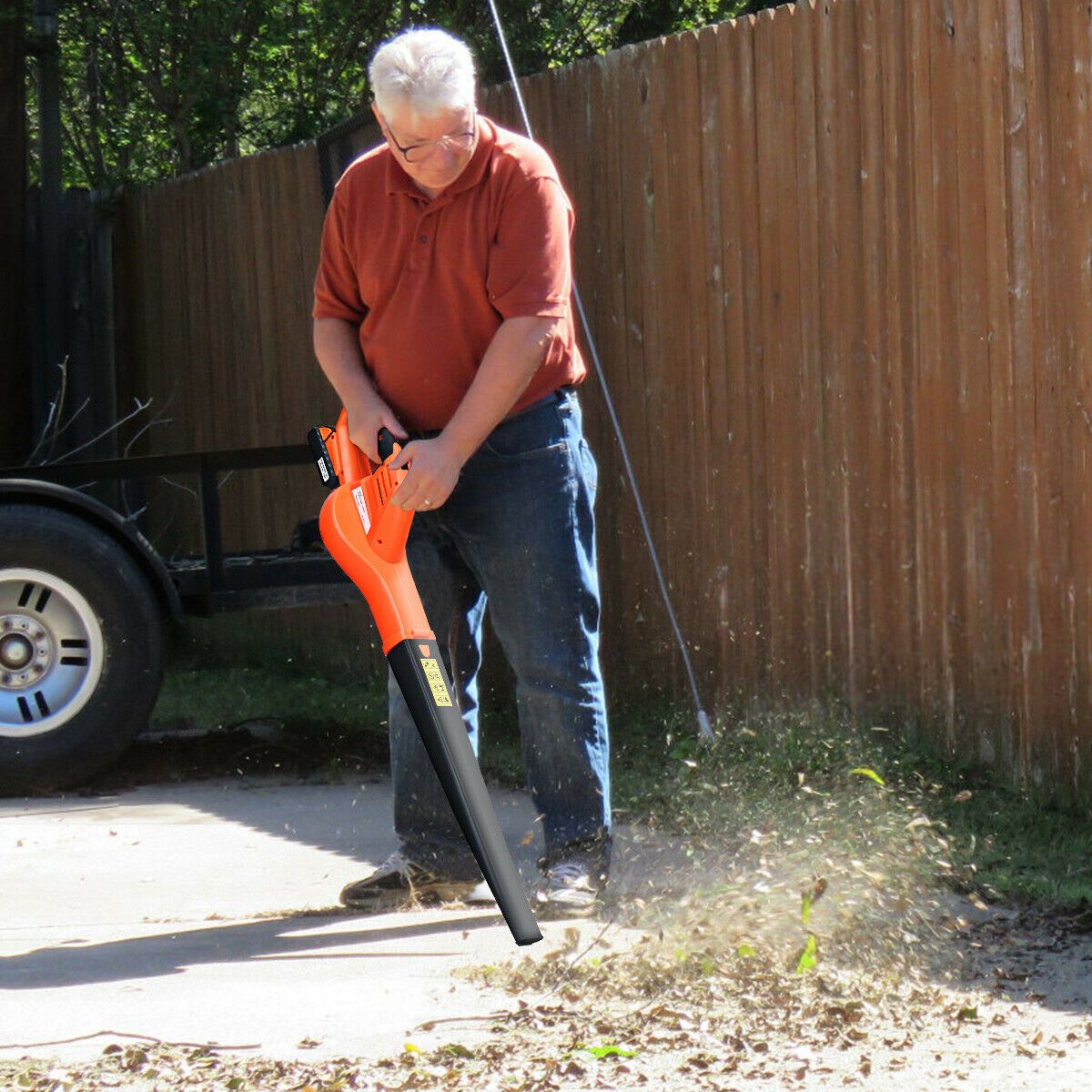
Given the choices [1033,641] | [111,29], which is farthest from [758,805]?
[111,29]

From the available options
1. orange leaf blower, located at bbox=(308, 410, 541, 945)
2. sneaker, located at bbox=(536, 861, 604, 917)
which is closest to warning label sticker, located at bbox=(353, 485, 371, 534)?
orange leaf blower, located at bbox=(308, 410, 541, 945)

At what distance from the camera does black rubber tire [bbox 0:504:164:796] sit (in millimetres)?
5711

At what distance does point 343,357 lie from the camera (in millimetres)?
4160

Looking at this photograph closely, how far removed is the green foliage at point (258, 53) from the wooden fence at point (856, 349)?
424 centimetres

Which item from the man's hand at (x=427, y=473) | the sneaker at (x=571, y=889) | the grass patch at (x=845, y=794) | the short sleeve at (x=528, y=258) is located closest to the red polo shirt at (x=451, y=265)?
the short sleeve at (x=528, y=258)

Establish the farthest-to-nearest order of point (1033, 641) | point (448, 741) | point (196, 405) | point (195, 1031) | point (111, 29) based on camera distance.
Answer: point (111, 29) < point (196, 405) < point (1033, 641) < point (448, 741) < point (195, 1031)

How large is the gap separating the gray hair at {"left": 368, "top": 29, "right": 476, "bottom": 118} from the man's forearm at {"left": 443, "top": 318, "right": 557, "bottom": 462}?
47cm

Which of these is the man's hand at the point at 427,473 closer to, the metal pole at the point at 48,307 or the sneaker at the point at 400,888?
the sneaker at the point at 400,888

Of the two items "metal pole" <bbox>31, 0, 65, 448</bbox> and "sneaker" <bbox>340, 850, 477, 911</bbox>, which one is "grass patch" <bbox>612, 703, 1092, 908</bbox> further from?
"metal pole" <bbox>31, 0, 65, 448</bbox>

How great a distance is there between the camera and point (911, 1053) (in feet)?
10.3

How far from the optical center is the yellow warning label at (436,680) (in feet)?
12.1

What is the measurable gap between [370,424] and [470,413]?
0.85ft

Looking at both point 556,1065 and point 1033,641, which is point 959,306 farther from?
point 556,1065

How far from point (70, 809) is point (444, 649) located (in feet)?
6.43
